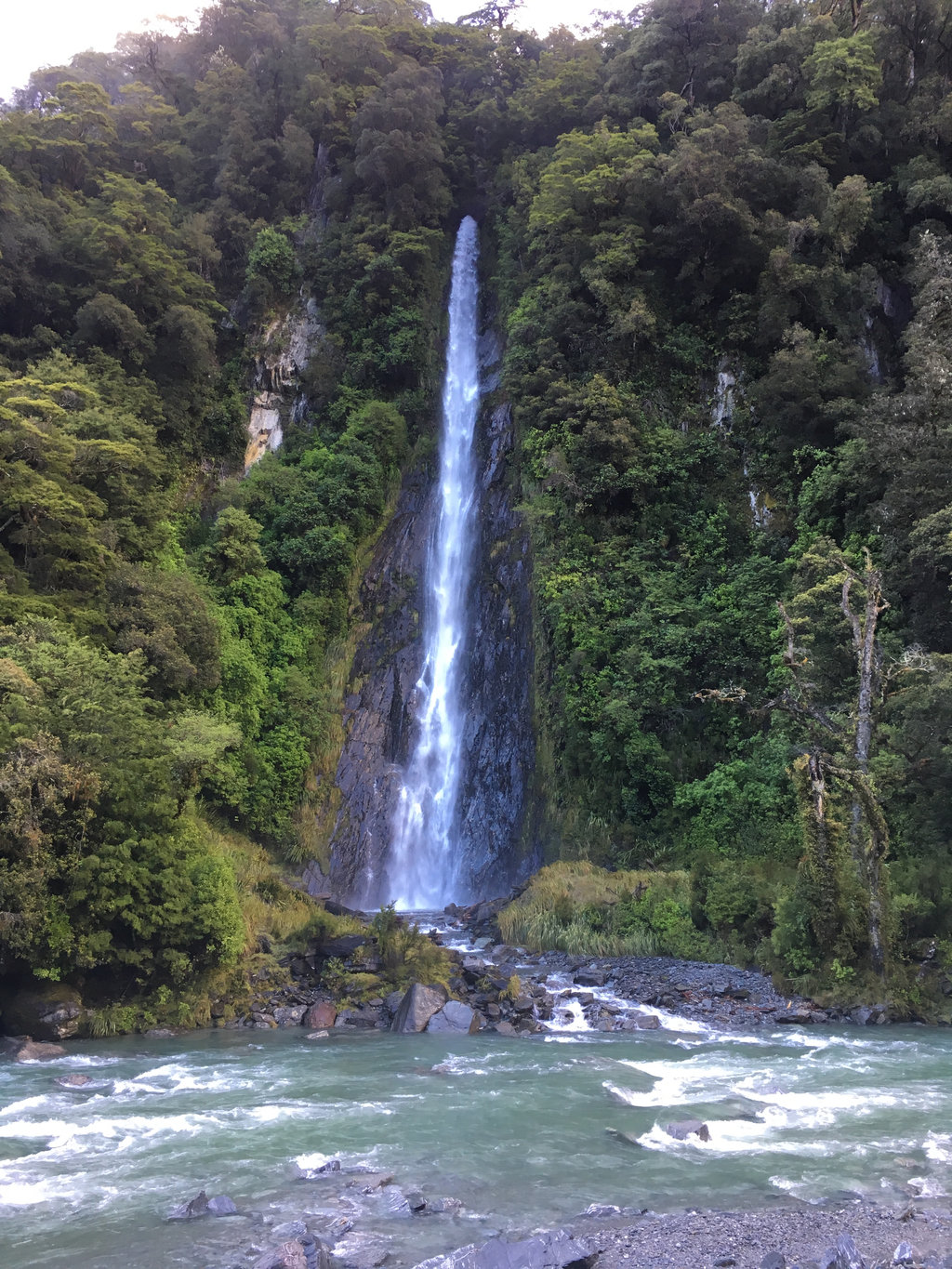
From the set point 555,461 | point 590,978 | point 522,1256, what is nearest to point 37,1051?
point 590,978

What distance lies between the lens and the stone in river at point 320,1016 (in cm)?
1302

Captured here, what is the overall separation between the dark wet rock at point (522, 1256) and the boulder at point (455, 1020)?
722 centimetres

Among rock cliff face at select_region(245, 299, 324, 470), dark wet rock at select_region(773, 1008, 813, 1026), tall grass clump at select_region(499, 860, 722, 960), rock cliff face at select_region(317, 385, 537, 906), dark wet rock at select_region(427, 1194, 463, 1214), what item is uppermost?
rock cliff face at select_region(245, 299, 324, 470)

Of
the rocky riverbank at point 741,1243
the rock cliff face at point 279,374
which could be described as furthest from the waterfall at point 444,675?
the rocky riverbank at point 741,1243

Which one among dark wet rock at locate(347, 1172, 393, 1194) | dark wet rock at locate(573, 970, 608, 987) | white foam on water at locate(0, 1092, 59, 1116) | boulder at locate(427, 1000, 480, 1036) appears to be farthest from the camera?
dark wet rock at locate(573, 970, 608, 987)

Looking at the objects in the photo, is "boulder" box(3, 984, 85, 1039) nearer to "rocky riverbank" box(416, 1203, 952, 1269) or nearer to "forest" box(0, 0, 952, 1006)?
"forest" box(0, 0, 952, 1006)

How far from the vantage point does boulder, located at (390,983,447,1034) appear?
12688mm

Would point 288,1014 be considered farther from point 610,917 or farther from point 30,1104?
point 610,917

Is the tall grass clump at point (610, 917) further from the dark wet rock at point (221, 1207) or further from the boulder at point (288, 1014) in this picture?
the dark wet rock at point (221, 1207)

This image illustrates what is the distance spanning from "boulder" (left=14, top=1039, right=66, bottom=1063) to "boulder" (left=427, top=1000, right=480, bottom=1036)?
5.06m

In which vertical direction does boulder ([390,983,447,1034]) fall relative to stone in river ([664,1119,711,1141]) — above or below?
below

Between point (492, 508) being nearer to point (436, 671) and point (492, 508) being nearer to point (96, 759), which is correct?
point (436, 671)

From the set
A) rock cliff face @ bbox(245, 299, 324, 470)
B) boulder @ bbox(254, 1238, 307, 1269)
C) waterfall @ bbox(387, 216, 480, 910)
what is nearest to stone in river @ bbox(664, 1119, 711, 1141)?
boulder @ bbox(254, 1238, 307, 1269)

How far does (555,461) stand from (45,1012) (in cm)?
1686
